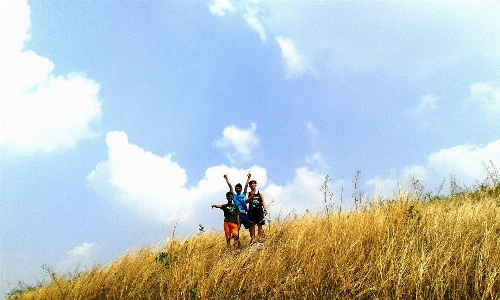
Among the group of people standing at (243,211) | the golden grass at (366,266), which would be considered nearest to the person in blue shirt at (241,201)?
the group of people standing at (243,211)

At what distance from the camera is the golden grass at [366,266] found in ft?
11.7

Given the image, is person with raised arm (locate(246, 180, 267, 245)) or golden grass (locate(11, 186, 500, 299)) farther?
person with raised arm (locate(246, 180, 267, 245))

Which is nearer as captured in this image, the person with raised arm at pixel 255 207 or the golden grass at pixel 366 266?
the golden grass at pixel 366 266

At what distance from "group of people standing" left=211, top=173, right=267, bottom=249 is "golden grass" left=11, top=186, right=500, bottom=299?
1830mm

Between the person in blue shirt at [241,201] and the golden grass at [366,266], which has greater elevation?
the person in blue shirt at [241,201]

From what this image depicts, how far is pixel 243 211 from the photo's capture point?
895 centimetres

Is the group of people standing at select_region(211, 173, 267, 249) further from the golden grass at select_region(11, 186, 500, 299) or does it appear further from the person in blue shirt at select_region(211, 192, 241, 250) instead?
the golden grass at select_region(11, 186, 500, 299)

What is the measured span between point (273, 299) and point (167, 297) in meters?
1.42

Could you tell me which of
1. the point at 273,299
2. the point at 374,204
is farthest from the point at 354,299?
the point at 374,204

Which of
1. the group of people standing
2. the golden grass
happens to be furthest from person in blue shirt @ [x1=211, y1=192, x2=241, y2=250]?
the golden grass

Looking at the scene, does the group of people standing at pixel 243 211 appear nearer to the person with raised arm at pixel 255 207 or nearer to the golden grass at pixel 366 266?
the person with raised arm at pixel 255 207

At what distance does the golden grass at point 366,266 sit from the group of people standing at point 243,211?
1830mm

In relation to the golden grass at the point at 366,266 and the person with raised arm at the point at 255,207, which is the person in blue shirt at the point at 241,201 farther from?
the golden grass at the point at 366,266

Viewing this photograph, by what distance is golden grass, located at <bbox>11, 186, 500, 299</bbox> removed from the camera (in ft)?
11.7
